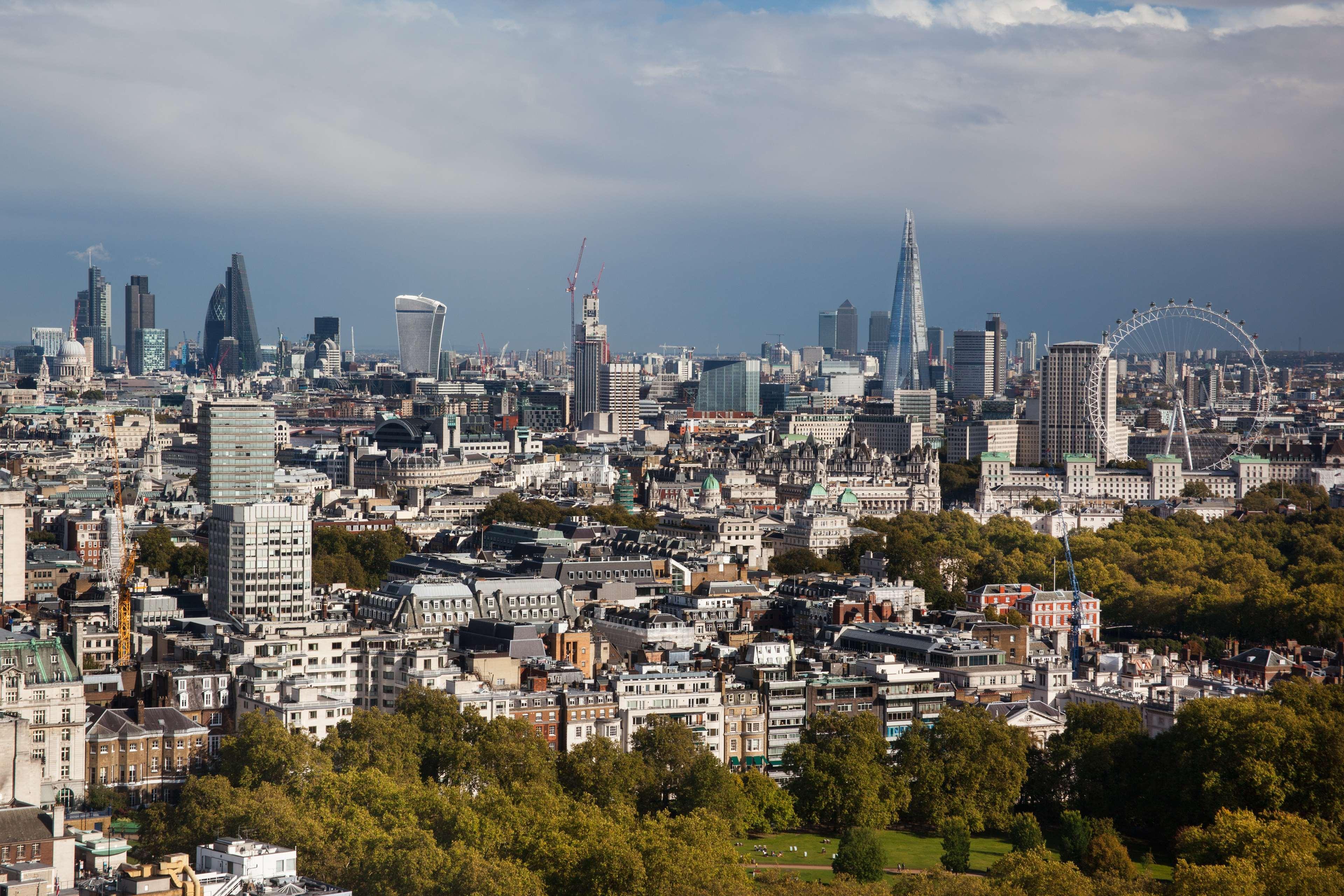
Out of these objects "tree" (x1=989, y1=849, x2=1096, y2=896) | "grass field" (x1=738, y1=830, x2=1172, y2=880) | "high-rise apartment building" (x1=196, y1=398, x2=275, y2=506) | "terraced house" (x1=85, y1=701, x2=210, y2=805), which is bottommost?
"grass field" (x1=738, y1=830, x2=1172, y2=880)

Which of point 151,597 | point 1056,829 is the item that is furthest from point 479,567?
point 1056,829

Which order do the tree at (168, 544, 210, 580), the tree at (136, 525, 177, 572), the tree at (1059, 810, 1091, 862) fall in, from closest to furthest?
the tree at (1059, 810, 1091, 862), the tree at (168, 544, 210, 580), the tree at (136, 525, 177, 572)

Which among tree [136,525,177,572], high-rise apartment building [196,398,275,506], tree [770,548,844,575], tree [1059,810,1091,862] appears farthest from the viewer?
high-rise apartment building [196,398,275,506]

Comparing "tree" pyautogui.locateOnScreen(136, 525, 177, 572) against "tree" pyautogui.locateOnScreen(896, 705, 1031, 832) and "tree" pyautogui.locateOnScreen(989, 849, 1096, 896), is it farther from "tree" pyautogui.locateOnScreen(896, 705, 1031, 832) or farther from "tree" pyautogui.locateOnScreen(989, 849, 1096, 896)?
"tree" pyautogui.locateOnScreen(989, 849, 1096, 896)

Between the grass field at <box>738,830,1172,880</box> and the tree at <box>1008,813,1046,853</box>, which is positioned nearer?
the grass field at <box>738,830,1172,880</box>

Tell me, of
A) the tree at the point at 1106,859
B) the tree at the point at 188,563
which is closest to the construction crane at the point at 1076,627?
the tree at the point at 1106,859

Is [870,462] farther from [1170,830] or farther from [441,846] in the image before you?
[441,846]

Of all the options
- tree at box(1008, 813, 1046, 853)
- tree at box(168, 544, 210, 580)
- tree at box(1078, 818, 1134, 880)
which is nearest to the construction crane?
tree at box(1008, 813, 1046, 853)
